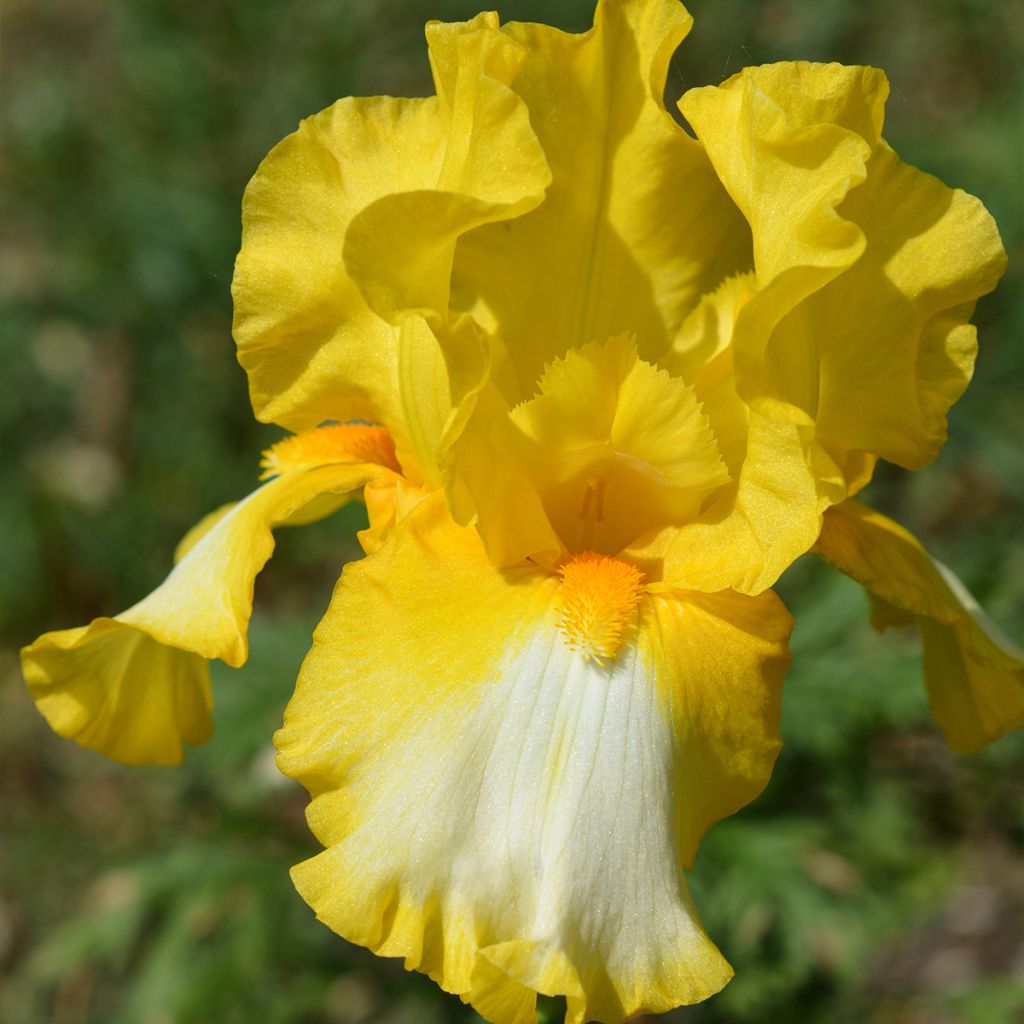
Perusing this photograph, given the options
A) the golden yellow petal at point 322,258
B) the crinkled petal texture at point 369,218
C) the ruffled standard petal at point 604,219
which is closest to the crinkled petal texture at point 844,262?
the ruffled standard petal at point 604,219

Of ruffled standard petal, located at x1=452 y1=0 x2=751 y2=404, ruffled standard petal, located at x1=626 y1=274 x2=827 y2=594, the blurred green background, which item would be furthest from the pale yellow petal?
the blurred green background

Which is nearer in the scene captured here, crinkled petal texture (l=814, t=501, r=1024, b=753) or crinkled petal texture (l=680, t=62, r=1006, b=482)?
crinkled petal texture (l=680, t=62, r=1006, b=482)

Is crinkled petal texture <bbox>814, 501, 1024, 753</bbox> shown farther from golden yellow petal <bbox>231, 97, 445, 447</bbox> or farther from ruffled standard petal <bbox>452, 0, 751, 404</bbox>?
golden yellow petal <bbox>231, 97, 445, 447</bbox>

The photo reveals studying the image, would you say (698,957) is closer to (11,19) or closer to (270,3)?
(270,3)

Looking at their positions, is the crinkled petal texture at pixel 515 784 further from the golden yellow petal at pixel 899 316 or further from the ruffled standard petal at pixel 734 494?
the golden yellow petal at pixel 899 316

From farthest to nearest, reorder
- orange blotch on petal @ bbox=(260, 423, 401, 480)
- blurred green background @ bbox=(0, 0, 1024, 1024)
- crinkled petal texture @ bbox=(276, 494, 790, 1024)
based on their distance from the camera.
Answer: blurred green background @ bbox=(0, 0, 1024, 1024) < orange blotch on petal @ bbox=(260, 423, 401, 480) < crinkled petal texture @ bbox=(276, 494, 790, 1024)

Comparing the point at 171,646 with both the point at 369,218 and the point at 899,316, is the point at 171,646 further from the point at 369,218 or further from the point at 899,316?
the point at 899,316

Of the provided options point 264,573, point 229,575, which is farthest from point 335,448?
point 264,573
